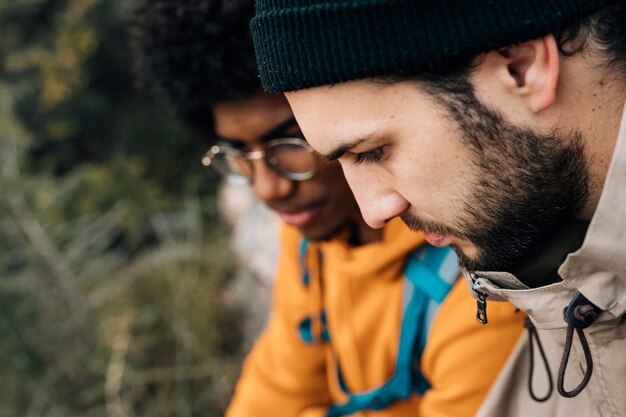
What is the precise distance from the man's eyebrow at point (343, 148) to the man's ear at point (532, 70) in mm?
266

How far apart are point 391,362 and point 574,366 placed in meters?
0.76

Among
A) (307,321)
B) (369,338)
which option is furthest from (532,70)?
(307,321)

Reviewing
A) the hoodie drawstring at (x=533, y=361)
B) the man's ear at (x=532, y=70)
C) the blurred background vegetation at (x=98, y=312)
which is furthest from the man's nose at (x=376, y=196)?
the blurred background vegetation at (x=98, y=312)

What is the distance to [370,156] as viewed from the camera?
1.31m

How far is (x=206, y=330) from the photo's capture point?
417cm

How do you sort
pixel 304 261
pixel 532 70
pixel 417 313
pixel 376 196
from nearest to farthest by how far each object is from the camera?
pixel 532 70
pixel 376 196
pixel 417 313
pixel 304 261

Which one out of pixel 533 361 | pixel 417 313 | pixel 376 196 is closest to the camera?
pixel 376 196

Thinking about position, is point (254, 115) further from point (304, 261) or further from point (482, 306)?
point (482, 306)

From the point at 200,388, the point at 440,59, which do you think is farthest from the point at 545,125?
the point at 200,388

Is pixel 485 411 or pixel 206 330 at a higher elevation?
pixel 485 411

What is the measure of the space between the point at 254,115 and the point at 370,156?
0.83 metres

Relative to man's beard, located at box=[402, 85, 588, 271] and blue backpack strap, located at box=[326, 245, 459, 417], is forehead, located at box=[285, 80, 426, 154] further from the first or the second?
blue backpack strap, located at box=[326, 245, 459, 417]

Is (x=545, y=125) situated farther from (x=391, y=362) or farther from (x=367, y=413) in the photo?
(x=367, y=413)


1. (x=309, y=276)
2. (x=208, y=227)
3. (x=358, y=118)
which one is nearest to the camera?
(x=358, y=118)
